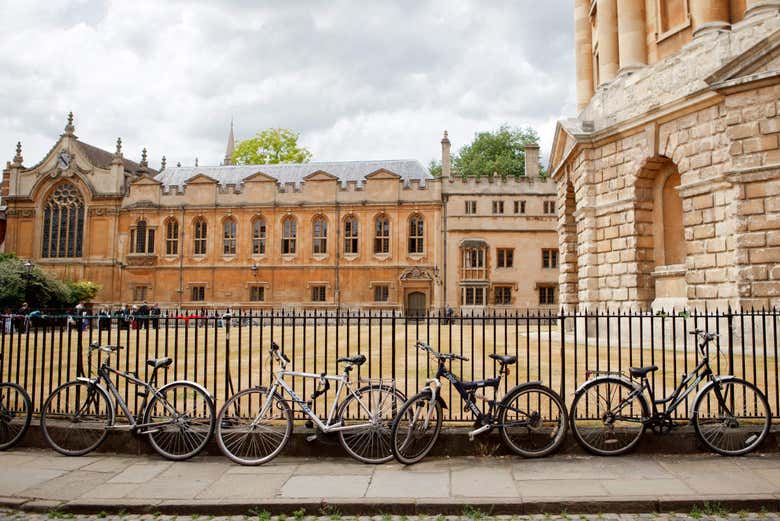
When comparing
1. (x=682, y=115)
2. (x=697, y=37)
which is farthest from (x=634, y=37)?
(x=682, y=115)

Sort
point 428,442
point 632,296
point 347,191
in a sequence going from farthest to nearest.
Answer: point 347,191 < point 632,296 < point 428,442

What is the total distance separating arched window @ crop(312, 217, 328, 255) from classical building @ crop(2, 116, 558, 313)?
0.23 ft

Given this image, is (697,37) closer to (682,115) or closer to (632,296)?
(682,115)

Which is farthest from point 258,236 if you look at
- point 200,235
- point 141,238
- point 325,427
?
point 325,427

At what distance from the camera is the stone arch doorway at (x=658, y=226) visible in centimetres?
1551

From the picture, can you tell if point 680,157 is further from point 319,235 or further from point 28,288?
point 319,235

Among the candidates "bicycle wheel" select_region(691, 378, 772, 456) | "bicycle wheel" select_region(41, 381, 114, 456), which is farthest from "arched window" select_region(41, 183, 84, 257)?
"bicycle wheel" select_region(691, 378, 772, 456)

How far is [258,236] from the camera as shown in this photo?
4147cm

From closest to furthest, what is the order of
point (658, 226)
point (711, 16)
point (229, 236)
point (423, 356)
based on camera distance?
point (423, 356)
point (711, 16)
point (658, 226)
point (229, 236)

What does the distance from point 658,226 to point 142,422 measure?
14007 mm

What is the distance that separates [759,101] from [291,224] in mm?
32413

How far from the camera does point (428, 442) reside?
Answer: 19.9 ft

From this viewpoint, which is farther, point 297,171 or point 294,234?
point 297,171

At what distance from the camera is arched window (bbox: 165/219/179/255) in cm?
4200
